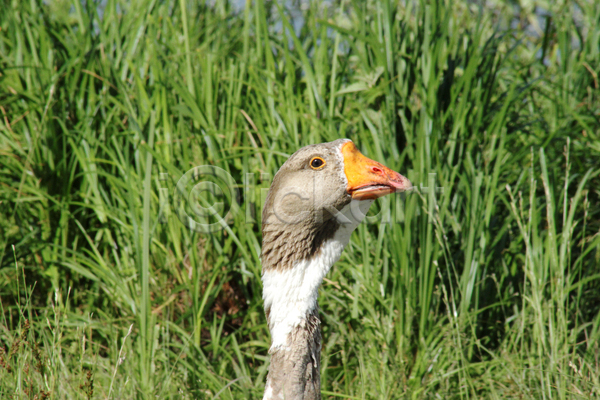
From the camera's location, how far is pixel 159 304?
10.5ft

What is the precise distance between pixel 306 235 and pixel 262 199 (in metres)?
1.05

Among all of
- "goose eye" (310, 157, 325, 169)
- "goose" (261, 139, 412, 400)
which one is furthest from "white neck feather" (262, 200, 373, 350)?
"goose eye" (310, 157, 325, 169)

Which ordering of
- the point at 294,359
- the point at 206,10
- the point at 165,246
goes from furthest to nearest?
the point at 206,10
the point at 165,246
the point at 294,359

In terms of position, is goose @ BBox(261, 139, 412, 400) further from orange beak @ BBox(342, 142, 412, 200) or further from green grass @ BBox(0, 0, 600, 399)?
green grass @ BBox(0, 0, 600, 399)

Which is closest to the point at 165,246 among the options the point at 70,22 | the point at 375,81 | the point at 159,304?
the point at 159,304

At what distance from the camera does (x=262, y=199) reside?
3.16 meters

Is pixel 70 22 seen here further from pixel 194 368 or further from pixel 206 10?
pixel 194 368

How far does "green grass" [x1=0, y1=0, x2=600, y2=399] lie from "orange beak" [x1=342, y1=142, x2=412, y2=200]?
2.37 feet

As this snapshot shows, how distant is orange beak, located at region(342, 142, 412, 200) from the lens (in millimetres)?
2064

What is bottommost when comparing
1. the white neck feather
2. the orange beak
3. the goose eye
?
the white neck feather

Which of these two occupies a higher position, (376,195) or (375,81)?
(375,81)

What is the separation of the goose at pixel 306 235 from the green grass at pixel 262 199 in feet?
2.37

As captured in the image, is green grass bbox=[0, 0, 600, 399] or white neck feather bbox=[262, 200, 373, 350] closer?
white neck feather bbox=[262, 200, 373, 350]

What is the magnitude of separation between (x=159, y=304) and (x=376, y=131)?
1628 mm
